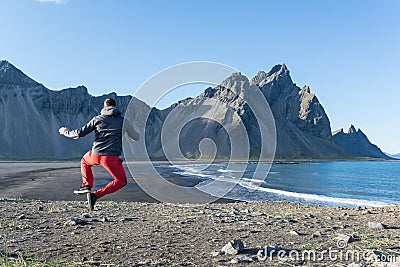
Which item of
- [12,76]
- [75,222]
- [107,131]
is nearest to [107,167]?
[107,131]

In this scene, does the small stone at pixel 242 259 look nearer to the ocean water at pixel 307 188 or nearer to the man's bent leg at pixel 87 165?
the man's bent leg at pixel 87 165

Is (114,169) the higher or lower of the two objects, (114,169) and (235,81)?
the lower

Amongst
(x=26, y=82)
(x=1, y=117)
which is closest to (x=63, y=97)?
(x=26, y=82)

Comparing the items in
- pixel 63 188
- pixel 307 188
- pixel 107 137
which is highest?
pixel 107 137

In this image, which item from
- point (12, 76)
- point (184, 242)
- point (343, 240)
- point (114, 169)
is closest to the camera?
point (184, 242)

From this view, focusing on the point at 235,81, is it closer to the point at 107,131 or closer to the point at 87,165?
the point at 87,165

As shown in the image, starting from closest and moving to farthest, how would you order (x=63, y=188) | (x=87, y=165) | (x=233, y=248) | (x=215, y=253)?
(x=215, y=253) → (x=233, y=248) → (x=87, y=165) → (x=63, y=188)

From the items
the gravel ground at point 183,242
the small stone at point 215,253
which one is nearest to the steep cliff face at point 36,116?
the gravel ground at point 183,242

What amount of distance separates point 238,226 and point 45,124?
583 ft

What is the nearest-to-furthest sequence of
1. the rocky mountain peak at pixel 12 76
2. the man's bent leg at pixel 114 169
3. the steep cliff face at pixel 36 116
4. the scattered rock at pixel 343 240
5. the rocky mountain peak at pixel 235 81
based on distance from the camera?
the scattered rock at pixel 343 240 < the man's bent leg at pixel 114 169 < the rocky mountain peak at pixel 235 81 < the steep cliff face at pixel 36 116 < the rocky mountain peak at pixel 12 76

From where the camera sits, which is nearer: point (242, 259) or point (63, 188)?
point (242, 259)

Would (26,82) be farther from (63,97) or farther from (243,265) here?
(243,265)

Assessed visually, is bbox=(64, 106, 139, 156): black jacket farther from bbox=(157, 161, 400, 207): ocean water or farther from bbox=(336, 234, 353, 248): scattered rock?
bbox=(157, 161, 400, 207): ocean water

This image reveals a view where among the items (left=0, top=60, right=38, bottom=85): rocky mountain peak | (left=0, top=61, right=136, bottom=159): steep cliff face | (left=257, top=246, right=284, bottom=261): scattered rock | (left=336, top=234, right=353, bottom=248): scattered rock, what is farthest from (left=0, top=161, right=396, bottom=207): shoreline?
(left=0, top=60, right=38, bottom=85): rocky mountain peak
